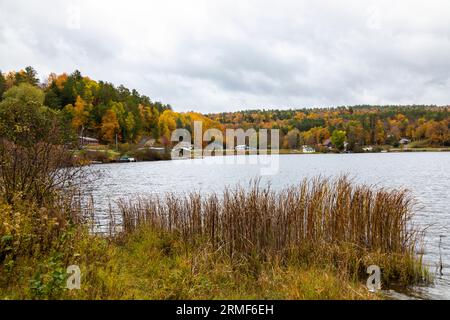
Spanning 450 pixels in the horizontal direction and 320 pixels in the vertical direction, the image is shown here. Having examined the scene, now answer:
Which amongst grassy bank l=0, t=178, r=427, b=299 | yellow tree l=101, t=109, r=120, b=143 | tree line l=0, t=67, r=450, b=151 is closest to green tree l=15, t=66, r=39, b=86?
tree line l=0, t=67, r=450, b=151

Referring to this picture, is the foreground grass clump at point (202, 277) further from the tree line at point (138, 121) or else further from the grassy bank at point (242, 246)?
the tree line at point (138, 121)

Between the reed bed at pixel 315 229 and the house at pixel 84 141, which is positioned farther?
the house at pixel 84 141

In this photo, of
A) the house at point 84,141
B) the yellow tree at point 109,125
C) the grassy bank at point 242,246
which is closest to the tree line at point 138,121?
the yellow tree at point 109,125

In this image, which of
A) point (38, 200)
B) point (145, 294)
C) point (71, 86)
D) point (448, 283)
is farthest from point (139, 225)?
point (71, 86)

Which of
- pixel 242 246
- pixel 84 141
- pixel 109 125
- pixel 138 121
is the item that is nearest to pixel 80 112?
pixel 109 125

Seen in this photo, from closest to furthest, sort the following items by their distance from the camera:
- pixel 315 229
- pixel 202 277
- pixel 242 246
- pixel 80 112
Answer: pixel 202 277 < pixel 242 246 < pixel 315 229 < pixel 80 112

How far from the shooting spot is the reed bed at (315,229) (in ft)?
35.6

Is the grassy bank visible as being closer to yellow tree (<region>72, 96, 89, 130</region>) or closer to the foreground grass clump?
the foreground grass clump

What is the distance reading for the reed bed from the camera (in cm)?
1084

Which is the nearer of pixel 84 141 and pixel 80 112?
pixel 84 141

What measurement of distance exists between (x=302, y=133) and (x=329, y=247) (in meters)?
186

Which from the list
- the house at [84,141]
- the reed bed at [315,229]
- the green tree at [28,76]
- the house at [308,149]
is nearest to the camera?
the reed bed at [315,229]

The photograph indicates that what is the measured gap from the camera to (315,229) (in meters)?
11.3

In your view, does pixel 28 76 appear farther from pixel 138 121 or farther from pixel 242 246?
pixel 242 246
